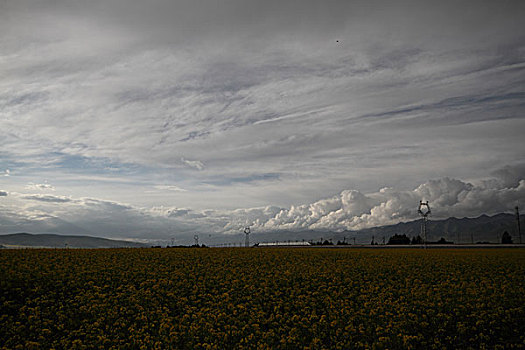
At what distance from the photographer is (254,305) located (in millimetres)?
25906

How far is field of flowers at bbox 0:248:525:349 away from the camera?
69.1 feet

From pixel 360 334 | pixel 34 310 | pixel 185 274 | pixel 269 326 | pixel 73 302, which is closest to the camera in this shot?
pixel 360 334

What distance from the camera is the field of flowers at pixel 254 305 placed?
21.0 m

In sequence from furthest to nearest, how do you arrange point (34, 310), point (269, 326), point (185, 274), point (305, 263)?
point (305, 263) → point (185, 274) → point (34, 310) → point (269, 326)

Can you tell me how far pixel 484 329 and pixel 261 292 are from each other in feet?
44.4

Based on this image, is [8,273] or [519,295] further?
[8,273]

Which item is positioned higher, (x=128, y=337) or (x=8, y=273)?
(x=8, y=273)

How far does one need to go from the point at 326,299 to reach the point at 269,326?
5.53 metres

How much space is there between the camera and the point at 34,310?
24938 millimetres

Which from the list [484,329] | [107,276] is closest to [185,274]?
[107,276]

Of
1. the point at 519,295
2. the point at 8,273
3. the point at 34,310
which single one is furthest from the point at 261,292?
the point at 8,273

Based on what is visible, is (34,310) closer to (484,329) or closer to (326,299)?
(326,299)

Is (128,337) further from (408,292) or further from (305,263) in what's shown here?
(305,263)

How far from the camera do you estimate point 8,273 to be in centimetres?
3192
